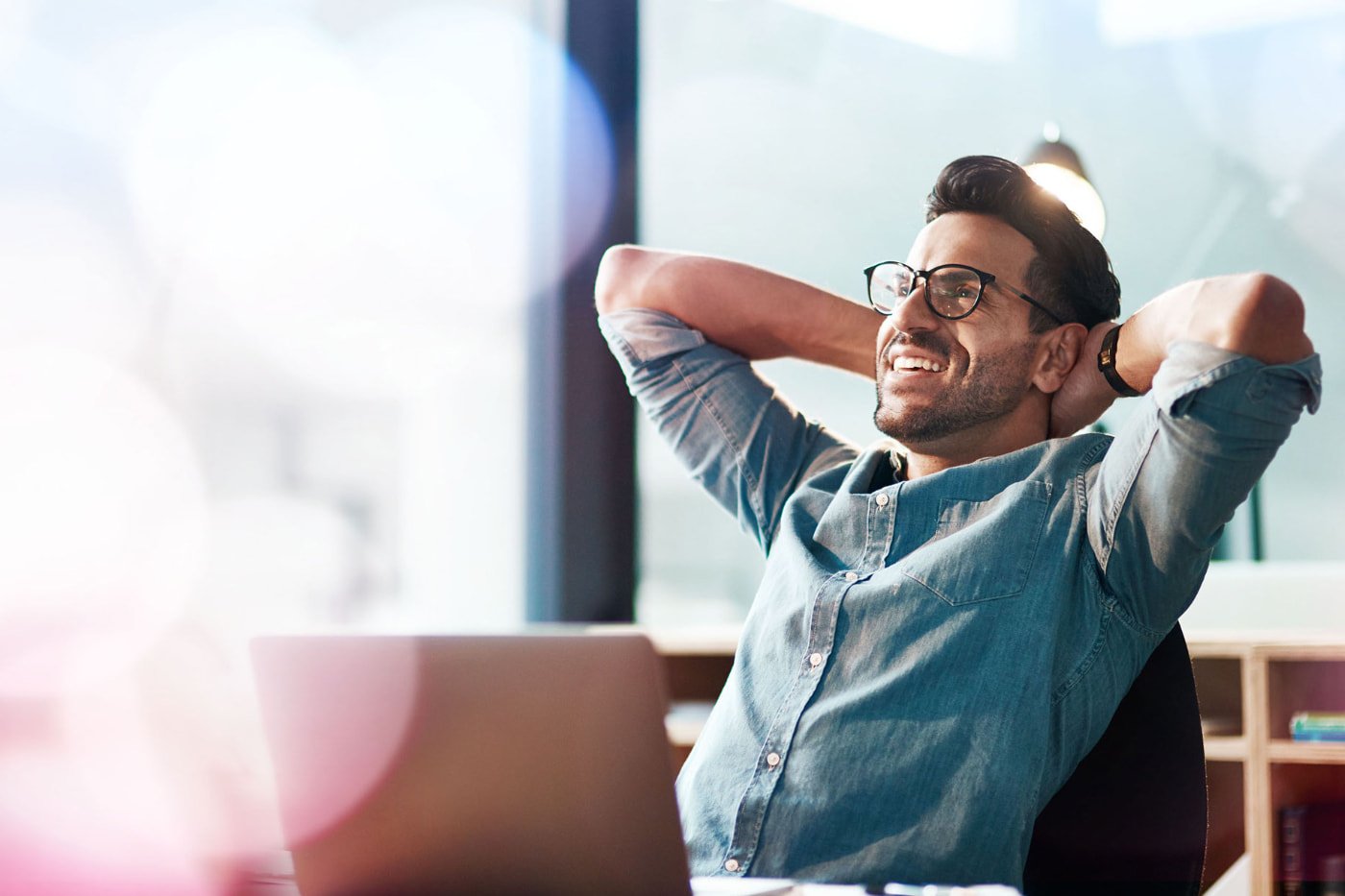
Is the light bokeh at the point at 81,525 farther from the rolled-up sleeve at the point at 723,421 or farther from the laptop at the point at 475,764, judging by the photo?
the laptop at the point at 475,764

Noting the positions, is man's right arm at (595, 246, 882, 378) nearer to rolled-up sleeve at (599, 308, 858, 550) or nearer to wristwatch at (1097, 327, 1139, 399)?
rolled-up sleeve at (599, 308, 858, 550)

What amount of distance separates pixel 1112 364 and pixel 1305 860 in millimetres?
1157

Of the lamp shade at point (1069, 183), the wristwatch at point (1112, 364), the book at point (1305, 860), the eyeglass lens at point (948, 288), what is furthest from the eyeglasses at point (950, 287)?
the book at point (1305, 860)

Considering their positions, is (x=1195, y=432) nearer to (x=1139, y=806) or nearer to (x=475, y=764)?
(x=1139, y=806)

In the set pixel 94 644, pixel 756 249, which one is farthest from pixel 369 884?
pixel 756 249


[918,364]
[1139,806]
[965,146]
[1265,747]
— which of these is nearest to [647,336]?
[918,364]

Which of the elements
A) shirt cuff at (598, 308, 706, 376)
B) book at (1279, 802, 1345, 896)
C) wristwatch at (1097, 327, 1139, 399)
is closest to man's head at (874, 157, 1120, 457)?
wristwatch at (1097, 327, 1139, 399)

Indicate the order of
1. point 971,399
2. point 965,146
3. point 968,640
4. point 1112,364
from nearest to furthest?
point 968,640, point 1112,364, point 971,399, point 965,146

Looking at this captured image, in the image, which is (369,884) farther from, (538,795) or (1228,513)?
(1228,513)

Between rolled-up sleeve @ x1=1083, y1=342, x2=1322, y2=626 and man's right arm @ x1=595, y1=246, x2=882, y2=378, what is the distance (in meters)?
0.54

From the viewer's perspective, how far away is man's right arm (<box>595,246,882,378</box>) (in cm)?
187

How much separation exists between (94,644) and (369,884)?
1.04 metres

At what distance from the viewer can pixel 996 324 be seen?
1639 mm

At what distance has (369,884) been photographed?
0.97 meters
